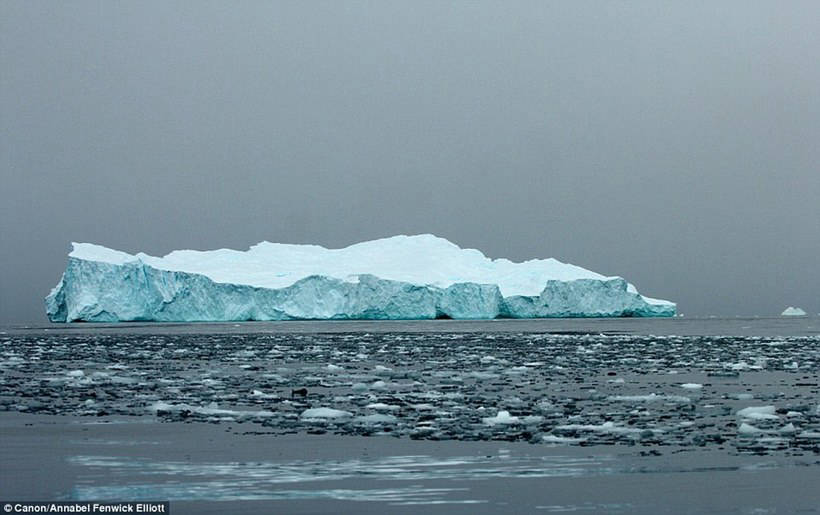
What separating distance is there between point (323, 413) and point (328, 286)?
5603 cm

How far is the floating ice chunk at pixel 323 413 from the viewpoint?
11336 mm

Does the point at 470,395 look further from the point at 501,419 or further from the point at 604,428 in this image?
the point at 604,428

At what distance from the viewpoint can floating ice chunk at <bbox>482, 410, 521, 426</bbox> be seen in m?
10.6

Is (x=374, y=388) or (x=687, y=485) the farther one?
(x=374, y=388)

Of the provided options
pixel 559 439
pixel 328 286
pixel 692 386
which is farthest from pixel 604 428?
pixel 328 286

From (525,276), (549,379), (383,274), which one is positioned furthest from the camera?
(525,276)

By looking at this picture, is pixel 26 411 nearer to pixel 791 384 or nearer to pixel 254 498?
pixel 254 498

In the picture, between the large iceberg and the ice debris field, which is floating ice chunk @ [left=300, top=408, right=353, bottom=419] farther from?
the large iceberg

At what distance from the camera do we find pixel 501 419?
35.2ft

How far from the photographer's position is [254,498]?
6547 millimetres

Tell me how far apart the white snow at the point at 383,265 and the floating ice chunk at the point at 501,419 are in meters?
57.3


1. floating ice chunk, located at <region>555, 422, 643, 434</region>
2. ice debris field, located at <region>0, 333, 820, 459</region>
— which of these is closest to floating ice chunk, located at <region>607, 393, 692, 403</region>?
ice debris field, located at <region>0, 333, 820, 459</region>

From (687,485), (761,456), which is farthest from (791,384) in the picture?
(687,485)

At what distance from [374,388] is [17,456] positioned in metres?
7.05
